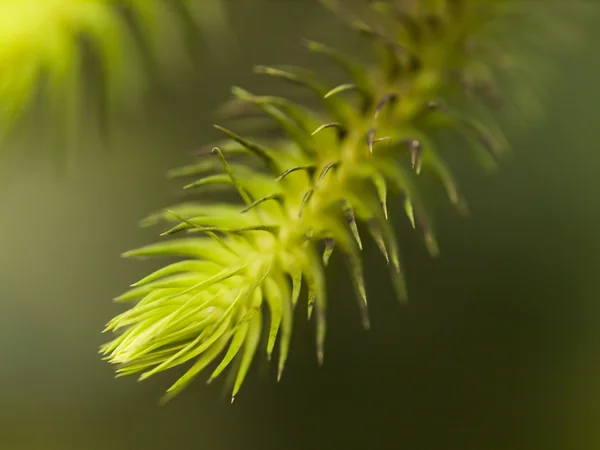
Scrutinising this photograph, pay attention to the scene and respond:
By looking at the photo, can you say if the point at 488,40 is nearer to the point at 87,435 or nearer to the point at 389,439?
the point at 389,439

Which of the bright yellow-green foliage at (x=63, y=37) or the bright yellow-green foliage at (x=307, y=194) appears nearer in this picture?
the bright yellow-green foliage at (x=307, y=194)

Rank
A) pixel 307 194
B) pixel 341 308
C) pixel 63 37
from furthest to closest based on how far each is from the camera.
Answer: pixel 341 308
pixel 63 37
pixel 307 194

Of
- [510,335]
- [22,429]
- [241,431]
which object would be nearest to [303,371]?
[241,431]

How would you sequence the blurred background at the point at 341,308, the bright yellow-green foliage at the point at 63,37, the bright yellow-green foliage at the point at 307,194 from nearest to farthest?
the bright yellow-green foliage at the point at 307,194, the bright yellow-green foliage at the point at 63,37, the blurred background at the point at 341,308

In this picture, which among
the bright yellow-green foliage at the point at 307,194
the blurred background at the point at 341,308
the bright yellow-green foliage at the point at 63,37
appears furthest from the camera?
the blurred background at the point at 341,308

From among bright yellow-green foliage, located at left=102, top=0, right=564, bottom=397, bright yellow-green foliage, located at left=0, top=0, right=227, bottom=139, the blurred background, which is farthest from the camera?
the blurred background

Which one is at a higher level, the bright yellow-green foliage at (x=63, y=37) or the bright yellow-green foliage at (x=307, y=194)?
the bright yellow-green foliage at (x=63, y=37)
